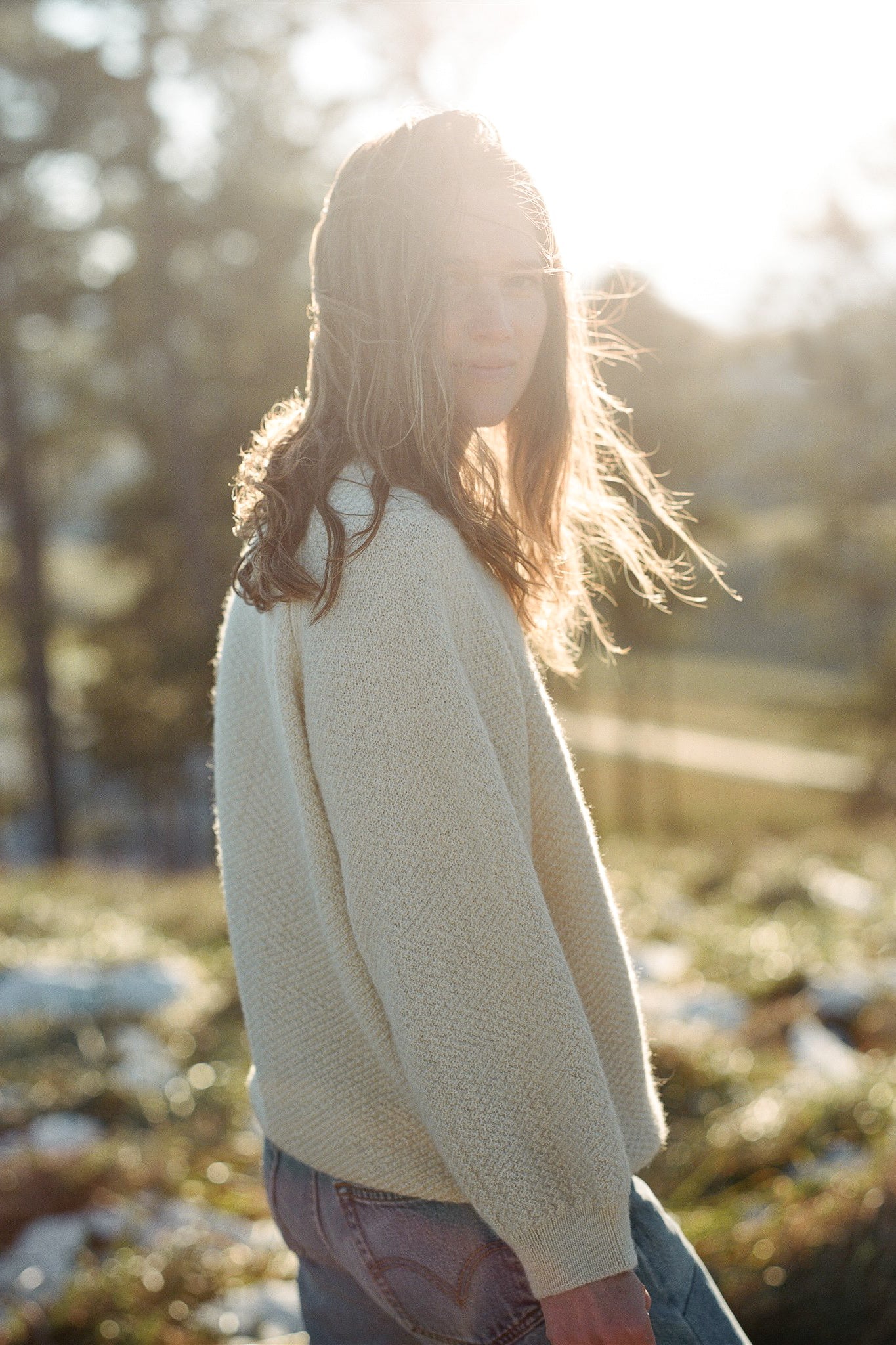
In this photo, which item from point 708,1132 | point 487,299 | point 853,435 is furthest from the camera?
point 853,435

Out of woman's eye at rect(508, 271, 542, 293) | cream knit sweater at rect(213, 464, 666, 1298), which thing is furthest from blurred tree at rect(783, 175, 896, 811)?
cream knit sweater at rect(213, 464, 666, 1298)

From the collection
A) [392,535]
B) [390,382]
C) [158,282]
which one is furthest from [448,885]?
[158,282]

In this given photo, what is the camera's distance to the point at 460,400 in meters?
1.60

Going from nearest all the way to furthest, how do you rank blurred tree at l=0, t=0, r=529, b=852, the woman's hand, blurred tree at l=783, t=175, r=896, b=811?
the woman's hand
blurred tree at l=0, t=0, r=529, b=852
blurred tree at l=783, t=175, r=896, b=811

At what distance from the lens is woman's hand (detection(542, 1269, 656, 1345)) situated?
1.28 m

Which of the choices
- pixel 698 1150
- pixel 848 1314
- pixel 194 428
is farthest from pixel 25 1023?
pixel 194 428

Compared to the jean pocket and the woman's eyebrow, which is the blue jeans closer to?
the jean pocket

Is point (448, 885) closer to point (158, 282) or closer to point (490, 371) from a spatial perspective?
point (490, 371)

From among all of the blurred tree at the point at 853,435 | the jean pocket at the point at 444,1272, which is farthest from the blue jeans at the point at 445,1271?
the blurred tree at the point at 853,435

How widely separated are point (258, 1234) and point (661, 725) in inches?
1292

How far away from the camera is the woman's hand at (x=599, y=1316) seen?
4.19 feet

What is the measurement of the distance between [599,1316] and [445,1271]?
0.71ft

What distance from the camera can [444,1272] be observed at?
141 centimetres

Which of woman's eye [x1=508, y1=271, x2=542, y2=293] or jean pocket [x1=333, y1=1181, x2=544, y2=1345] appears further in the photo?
woman's eye [x1=508, y1=271, x2=542, y2=293]
